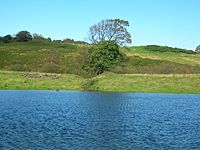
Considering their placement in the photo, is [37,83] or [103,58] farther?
[103,58]

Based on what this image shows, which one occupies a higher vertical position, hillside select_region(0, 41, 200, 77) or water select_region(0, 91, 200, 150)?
hillside select_region(0, 41, 200, 77)

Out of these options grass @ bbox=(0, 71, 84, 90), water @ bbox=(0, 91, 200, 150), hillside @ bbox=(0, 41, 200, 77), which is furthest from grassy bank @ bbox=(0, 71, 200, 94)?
water @ bbox=(0, 91, 200, 150)

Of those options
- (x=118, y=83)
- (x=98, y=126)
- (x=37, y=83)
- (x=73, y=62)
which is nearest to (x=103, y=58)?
(x=118, y=83)

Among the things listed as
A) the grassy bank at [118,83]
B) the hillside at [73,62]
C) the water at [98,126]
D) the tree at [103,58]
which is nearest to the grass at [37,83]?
the grassy bank at [118,83]

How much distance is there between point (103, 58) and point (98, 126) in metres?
71.0

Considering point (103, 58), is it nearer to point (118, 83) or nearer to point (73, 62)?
point (118, 83)

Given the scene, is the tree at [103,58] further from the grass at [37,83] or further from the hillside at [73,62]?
the grass at [37,83]

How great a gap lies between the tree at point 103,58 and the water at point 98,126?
4953 centimetres

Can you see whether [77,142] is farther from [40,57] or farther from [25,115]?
[40,57]

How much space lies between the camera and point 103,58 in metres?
110

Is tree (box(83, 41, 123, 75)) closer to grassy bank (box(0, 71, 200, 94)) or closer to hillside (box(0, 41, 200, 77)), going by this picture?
hillside (box(0, 41, 200, 77))

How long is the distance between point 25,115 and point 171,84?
5123 centimetres

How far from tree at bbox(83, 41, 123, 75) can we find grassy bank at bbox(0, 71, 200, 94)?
12322 millimetres

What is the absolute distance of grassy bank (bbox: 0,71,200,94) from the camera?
8881 cm
